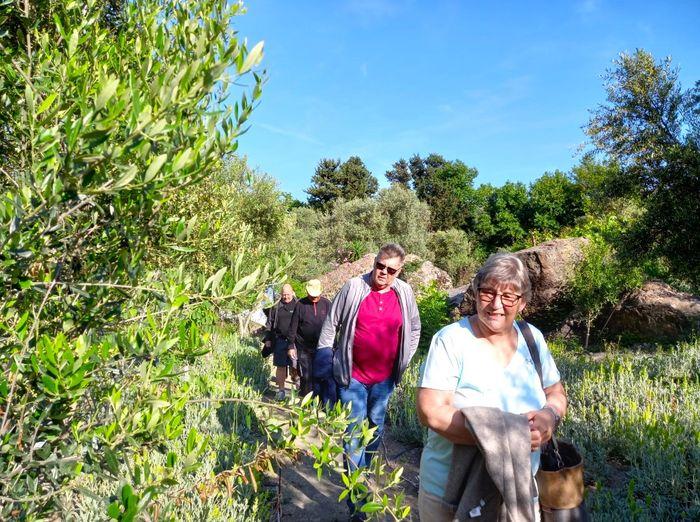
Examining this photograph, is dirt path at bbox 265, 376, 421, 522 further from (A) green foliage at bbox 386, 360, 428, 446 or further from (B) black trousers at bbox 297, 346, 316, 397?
(B) black trousers at bbox 297, 346, 316, 397

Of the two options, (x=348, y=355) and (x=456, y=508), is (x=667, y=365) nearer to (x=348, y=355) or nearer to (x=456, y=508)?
(x=348, y=355)

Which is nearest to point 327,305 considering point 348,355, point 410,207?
point 348,355

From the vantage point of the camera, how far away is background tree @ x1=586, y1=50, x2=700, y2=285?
28.8 feet

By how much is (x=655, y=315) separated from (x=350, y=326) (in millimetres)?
11996

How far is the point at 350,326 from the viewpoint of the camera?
387cm

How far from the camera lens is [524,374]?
2.21 m

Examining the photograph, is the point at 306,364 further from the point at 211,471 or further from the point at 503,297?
the point at 503,297

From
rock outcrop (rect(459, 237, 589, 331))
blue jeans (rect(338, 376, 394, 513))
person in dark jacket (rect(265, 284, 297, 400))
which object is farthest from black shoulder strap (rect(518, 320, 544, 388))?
rock outcrop (rect(459, 237, 589, 331))

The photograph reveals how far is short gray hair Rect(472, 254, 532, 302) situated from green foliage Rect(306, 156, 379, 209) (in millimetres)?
41511

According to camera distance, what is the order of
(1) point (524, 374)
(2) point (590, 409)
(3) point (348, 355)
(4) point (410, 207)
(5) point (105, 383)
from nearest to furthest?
(5) point (105, 383), (1) point (524, 374), (3) point (348, 355), (2) point (590, 409), (4) point (410, 207)

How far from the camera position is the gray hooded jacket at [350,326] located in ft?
12.6

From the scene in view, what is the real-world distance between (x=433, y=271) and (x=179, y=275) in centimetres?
1998

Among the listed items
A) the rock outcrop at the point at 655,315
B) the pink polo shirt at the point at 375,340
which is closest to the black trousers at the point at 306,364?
the pink polo shirt at the point at 375,340

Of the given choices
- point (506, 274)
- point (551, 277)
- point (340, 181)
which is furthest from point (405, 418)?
point (340, 181)
